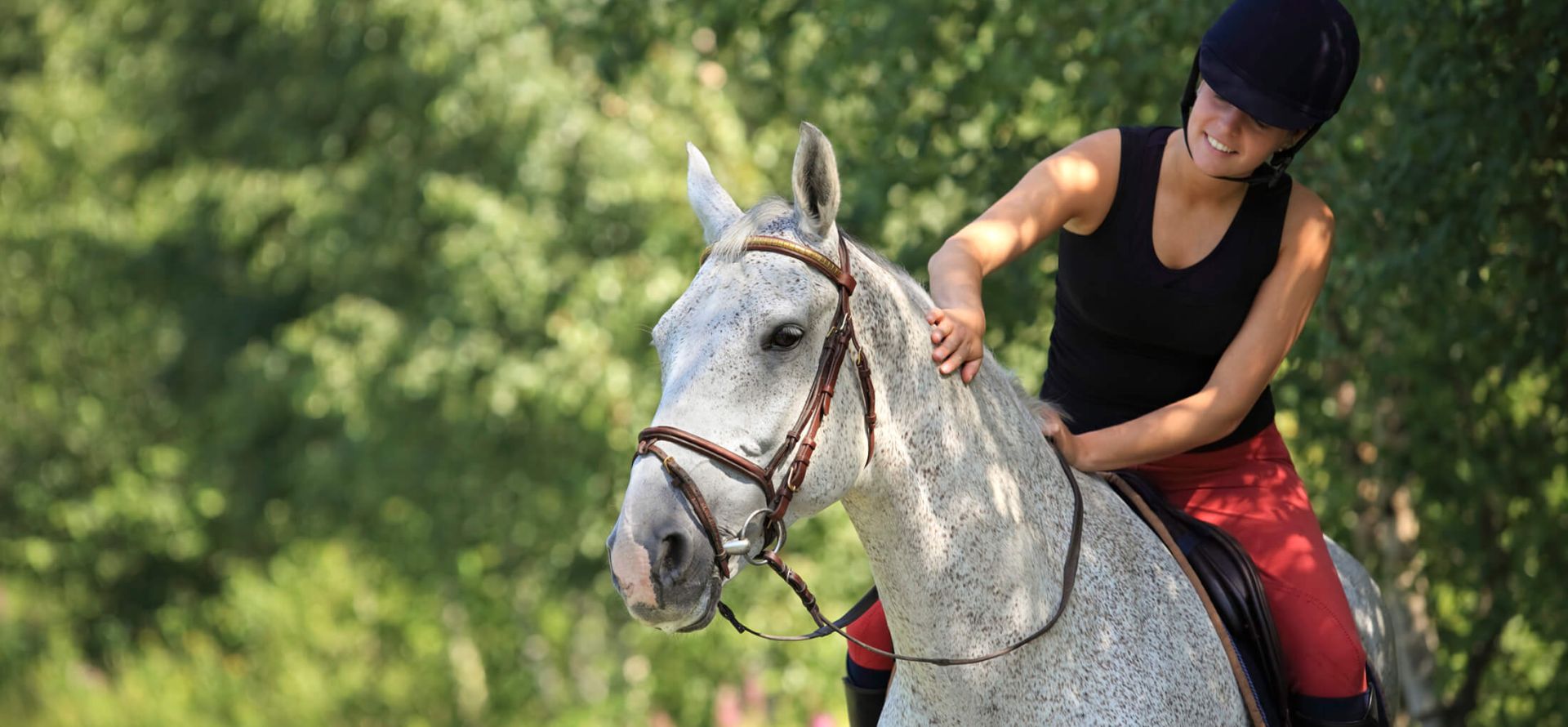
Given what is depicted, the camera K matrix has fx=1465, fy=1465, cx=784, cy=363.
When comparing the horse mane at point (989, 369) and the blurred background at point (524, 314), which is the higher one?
the horse mane at point (989, 369)

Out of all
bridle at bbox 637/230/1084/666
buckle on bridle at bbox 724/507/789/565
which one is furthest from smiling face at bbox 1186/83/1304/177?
buckle on bridle at bbox 724/507/789/565

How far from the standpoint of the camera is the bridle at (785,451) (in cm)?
226

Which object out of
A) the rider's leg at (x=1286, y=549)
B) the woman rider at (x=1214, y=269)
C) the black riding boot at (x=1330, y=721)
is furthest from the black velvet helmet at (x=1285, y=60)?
the black riding boot at (x=1330, y=721)

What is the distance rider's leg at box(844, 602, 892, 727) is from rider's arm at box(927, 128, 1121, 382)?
2.29 feet

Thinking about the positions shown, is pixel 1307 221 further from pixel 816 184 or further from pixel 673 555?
pixel 673 555

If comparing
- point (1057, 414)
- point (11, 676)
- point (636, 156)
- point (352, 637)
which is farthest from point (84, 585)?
point (1057, 414)

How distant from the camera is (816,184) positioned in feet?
8.01

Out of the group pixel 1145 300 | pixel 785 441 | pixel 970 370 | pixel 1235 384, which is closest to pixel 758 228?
pixel 785 441

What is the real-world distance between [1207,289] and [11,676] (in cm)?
1494

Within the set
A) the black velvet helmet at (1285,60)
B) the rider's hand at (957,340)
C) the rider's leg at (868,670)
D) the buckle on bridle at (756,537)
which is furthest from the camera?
the rider's leg at (868,670)

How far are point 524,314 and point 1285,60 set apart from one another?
7.96 m

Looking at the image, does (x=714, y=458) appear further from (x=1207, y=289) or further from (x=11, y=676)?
(x=11, y=676)

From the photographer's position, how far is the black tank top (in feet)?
9.85

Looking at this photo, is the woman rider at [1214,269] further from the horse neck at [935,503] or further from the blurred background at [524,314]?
the blurred background at [524,314]
